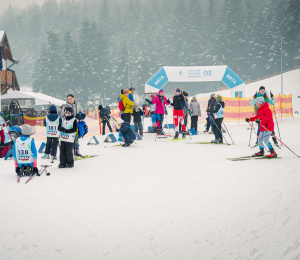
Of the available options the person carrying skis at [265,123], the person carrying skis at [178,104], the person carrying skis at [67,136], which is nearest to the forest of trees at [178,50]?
the person carrying skis at [178,104]

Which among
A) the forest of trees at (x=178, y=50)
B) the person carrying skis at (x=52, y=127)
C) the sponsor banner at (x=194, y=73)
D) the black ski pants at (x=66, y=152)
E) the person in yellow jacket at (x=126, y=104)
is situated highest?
the forest of trees at (x=178, y=50)

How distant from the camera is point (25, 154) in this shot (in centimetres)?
583

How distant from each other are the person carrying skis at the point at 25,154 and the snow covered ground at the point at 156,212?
0.75ft

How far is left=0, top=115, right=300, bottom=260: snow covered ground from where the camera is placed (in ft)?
9.57

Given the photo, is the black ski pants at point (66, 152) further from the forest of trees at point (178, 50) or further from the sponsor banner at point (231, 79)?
the forest of trees at point (178, 50)

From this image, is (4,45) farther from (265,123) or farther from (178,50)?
(178,50)

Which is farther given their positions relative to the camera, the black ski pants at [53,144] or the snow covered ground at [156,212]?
the black ski pants at [53,144]

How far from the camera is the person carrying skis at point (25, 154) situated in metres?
5.81

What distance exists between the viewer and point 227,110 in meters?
20.0

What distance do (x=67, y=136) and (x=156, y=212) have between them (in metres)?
3.49

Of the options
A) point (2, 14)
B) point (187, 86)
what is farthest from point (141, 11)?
point (2, 14)

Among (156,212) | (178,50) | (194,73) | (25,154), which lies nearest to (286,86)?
(194,73)

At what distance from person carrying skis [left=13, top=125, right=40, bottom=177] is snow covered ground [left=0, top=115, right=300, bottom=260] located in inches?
9.1

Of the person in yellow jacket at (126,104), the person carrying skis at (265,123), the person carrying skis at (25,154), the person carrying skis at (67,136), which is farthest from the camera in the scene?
the person in yellow jacket at (126,104)
